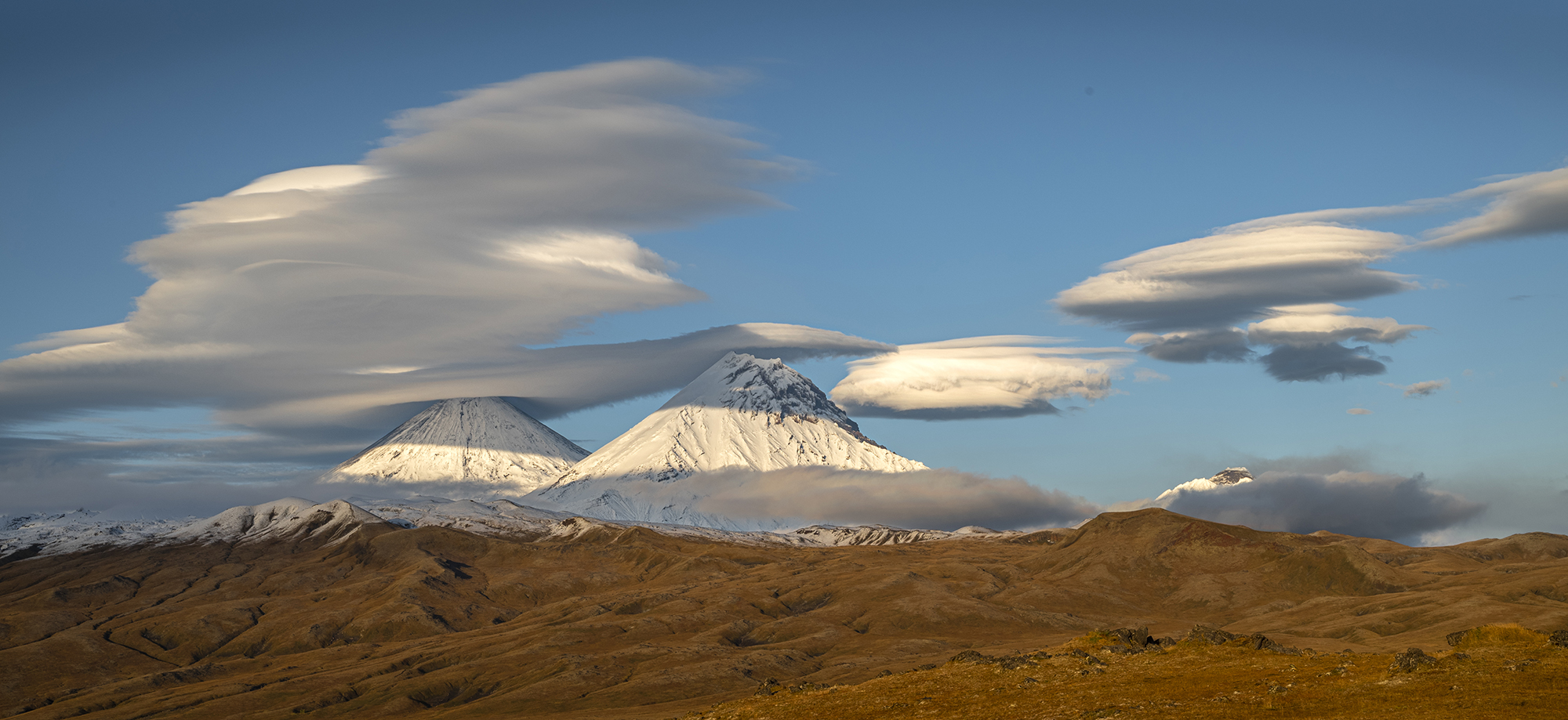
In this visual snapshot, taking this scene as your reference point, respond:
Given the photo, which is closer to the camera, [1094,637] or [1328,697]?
[1328,697]

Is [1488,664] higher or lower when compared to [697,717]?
higher

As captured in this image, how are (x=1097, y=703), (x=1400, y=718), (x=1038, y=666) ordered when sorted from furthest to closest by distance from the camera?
(x=1038, y=666)
(x=1097, y=703)
(x=1400, y=718)

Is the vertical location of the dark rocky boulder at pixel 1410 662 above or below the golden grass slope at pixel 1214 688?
above

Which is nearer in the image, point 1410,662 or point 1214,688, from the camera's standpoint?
point 1410,662

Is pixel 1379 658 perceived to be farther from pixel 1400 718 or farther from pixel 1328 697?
pixel 1400 718

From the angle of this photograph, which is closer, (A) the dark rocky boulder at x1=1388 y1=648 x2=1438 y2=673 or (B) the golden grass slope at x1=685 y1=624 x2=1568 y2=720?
(B) the golden grass slope at x1=685 y1=624 x2=1568 y2=720

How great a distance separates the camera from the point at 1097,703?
6900cm

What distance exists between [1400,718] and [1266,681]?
1227cm

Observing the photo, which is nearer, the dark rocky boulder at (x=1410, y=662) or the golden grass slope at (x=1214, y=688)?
the golden grass slope at (x=1214, y=688)

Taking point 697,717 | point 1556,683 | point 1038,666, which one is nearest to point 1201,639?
point 1038,666

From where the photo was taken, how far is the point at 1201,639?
88.5m

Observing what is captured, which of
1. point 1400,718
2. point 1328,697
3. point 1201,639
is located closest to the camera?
point 1400,718

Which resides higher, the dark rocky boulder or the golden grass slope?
the dark rocky boulder

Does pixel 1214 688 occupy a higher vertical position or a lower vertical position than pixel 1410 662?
lower
